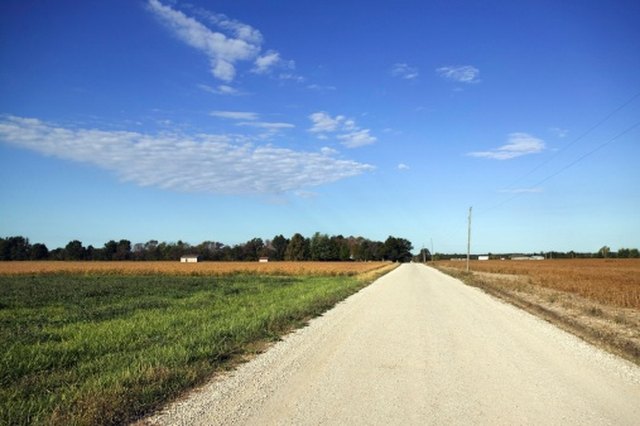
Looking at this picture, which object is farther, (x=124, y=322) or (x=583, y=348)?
(x=124, y=322)

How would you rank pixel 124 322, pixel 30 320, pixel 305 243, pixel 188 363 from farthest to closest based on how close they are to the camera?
pixel 305 243 → pixel 30 320 → pixel 124 322 → pixel 188 363

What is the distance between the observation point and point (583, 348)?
10.3 m

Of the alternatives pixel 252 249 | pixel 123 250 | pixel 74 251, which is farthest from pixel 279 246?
pixel 74 251

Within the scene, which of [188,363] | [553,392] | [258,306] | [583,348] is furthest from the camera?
[258,306]

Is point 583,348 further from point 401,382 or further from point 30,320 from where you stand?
point 30,320

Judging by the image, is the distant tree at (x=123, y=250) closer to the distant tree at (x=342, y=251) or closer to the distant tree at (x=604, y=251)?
the distant tree at (x=342, y=251)

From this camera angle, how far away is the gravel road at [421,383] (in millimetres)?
5418

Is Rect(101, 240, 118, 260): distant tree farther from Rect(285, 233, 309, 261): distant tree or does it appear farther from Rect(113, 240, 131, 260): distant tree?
Rect(285, 233, 309, 261): distant tree

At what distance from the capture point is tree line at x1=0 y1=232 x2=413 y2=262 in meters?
133

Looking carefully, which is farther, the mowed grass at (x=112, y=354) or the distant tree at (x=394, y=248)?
the distant tree at (x=394, y=248)

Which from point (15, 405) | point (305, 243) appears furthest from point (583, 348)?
point (305, 243)

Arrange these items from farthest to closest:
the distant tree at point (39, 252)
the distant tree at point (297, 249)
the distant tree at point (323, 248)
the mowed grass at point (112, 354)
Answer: the distant tree at point (323, 248)
the distant tree at point (297, 249)
the distant tree at point (39, 252)
the mowed grass at point (112, 354)

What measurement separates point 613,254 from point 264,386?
214 meters

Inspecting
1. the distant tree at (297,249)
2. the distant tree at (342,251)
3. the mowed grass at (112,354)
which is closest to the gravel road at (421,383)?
the mowed grass at (112,354)
